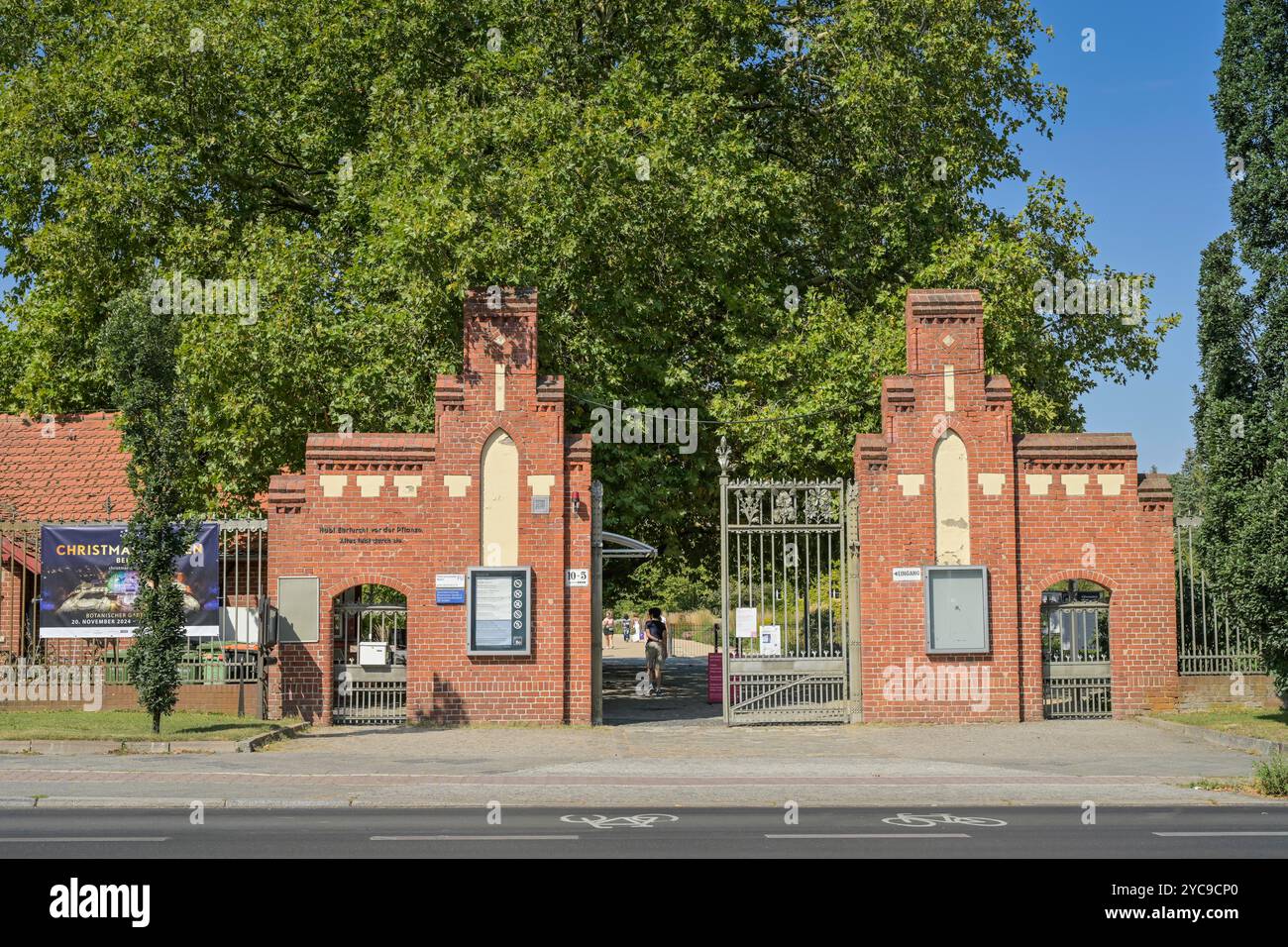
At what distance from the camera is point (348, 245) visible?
1234 inches

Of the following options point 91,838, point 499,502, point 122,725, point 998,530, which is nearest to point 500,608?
point 499,502

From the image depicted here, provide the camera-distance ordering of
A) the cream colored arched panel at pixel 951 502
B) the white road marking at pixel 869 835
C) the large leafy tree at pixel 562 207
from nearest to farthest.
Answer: the white road marking at pixel 869 835 → the cream colored arched panel at pixel 951 502 → the large leafy tree at pixel 562 207

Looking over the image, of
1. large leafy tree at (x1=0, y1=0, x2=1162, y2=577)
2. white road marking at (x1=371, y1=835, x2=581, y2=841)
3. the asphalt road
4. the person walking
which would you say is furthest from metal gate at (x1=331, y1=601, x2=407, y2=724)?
white road marking at (x1=371, y1=835, x2=581, y2=841)

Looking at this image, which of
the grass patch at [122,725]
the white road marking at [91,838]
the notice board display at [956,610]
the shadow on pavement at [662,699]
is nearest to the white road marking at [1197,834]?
the white road marking at [91,838]

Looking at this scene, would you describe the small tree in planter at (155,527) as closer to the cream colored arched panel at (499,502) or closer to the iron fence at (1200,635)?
the cream colored arched panel at (499,502)

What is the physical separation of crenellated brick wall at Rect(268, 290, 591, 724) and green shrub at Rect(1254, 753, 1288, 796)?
1077 centimetres

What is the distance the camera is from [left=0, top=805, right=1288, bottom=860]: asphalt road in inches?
419

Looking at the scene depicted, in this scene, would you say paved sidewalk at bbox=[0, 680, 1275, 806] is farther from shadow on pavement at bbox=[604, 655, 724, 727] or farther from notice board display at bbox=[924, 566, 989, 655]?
shadow on pavement at bbox=[604, 655, 724, 727]

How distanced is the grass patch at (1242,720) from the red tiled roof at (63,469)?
22148mm

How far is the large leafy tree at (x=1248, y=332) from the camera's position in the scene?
2016 cm

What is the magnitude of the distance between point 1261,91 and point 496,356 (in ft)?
40.6

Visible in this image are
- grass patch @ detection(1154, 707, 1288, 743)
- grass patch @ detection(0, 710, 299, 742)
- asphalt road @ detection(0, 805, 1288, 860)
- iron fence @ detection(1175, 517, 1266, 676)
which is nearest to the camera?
asphalt road @ detection(0, 805, 1288, 860)

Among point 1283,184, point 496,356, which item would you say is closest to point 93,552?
point 496,356

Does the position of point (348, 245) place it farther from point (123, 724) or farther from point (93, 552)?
point (123, 724)
